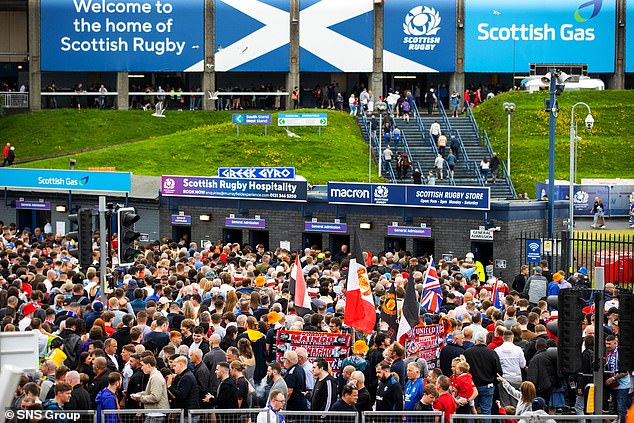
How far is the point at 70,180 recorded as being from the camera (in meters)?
40.6

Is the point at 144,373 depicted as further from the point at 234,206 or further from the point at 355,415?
the point at 234,206

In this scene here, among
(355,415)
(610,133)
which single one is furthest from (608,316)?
(610,133)

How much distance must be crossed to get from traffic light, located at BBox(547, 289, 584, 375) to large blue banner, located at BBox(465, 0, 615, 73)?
53.1 metres

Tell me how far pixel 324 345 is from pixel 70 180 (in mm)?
26205

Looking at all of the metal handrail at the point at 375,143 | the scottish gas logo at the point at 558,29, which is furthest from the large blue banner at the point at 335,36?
the metal handrail at the point at 375,143

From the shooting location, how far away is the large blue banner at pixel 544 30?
65438 mm

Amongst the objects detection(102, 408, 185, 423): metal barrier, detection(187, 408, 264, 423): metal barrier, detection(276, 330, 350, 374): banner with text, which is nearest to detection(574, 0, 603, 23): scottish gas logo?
detection(276, 330, 350, 374): banner with text

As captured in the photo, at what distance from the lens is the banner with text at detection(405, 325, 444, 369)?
16.2m

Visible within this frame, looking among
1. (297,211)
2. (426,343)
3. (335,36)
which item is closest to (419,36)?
(335,36)

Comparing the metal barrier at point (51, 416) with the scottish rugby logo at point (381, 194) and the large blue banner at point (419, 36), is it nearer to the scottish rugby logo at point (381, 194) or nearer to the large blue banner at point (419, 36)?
the scottish rugby logo at point (381, 194)

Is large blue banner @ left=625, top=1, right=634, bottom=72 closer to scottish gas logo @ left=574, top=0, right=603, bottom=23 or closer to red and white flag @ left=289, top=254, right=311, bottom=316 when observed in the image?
scottish gas logo @ left=574, top=0, right=603, bottom=23

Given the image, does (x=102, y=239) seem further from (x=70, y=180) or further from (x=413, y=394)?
(x=70, y=180)

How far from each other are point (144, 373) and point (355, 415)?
113 inches

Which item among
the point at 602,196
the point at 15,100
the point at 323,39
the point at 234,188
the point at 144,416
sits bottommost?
the point at 144,416
